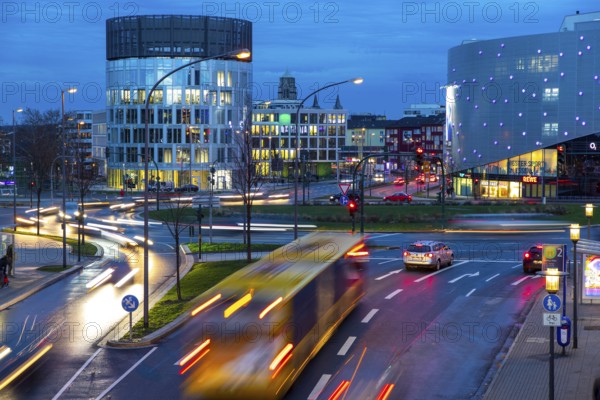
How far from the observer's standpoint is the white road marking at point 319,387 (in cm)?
1812

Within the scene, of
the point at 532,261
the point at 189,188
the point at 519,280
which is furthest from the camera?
the point at 189,188

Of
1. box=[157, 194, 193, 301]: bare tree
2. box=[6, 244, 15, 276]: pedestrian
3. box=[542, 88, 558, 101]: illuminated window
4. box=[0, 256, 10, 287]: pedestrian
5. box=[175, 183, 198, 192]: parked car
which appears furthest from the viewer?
box=[175, 183, 198, 192]: parked car

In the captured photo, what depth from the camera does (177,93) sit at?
11656 cm

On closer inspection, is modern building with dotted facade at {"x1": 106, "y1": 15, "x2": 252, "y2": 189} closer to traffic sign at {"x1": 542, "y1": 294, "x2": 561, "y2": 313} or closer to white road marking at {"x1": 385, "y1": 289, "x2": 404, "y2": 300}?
white road marking at {"x1": 385, "y1": 289, "x2": 404, "y2": 300}

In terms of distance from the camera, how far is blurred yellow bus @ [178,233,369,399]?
16906mm

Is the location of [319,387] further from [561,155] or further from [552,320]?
[561,155]

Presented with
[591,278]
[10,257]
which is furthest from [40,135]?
[591,278]

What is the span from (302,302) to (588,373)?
713 centimetres

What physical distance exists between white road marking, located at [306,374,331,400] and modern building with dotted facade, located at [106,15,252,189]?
95667 millimetres

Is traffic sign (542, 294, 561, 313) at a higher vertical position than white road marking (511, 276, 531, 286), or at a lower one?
higher

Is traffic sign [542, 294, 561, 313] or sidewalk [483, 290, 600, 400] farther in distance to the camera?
traffic sign [542, 294, 561, 313]

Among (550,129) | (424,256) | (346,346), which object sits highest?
(550,129)

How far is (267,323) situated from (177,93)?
101m

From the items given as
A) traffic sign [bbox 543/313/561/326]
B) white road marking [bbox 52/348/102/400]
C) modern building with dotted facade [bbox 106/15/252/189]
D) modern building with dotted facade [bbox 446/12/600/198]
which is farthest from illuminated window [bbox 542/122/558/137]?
white road marking [bbox 52/348/102/400]
